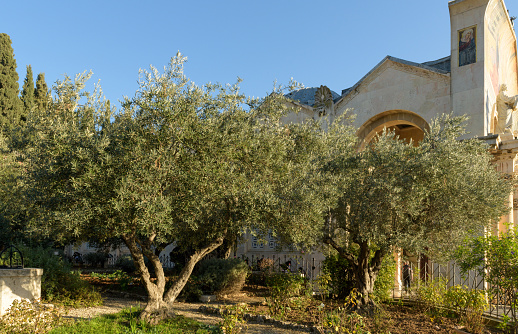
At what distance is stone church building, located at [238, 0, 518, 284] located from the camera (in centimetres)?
1812

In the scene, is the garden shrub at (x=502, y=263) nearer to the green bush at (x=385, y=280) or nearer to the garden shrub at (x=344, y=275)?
the green bush at (x=385, y=280)

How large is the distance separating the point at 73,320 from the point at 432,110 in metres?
16.8

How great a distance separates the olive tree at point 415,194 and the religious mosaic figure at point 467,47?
26.0ft

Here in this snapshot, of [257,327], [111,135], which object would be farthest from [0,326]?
[257,327]

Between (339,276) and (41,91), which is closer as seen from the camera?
(339,276)

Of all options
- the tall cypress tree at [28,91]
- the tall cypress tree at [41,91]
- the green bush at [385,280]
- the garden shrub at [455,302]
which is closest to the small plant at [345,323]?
the garden shrub at [455,302]

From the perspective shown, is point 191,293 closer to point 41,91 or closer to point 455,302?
point 455,302

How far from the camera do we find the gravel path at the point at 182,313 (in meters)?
10.7

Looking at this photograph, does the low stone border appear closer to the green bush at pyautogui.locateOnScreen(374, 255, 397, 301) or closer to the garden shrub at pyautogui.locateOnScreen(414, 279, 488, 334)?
Result: the garden shrub at pyautogui.locateOnScreen(414, 279, 488, 334)

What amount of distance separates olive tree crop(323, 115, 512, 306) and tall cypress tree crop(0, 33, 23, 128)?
29.5m

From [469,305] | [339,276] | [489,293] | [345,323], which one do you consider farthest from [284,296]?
[489,293]

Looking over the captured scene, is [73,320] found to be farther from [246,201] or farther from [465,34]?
[465,34]

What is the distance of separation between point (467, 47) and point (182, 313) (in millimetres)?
16547

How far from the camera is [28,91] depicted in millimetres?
35438
